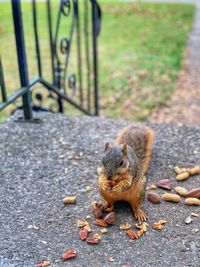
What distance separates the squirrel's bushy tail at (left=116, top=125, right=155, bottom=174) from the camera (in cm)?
242

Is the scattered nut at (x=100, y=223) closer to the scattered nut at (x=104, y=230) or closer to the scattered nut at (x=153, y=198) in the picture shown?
the scattered nut at (x=104, y=230)

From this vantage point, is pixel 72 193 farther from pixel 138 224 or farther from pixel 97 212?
pixel 138 224

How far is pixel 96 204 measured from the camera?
2137mm

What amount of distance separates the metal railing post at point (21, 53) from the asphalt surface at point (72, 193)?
12cm

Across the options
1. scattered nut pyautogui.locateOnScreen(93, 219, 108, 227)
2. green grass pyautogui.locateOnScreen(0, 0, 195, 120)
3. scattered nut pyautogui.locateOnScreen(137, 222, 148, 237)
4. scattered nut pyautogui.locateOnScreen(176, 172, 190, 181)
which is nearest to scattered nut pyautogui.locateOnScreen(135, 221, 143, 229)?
scattered nut pyautogui.locateOnScreen(137, 222, 148, 237)

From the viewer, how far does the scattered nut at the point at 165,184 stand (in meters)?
2.31

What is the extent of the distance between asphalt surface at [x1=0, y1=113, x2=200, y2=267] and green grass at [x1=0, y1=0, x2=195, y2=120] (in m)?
1.79

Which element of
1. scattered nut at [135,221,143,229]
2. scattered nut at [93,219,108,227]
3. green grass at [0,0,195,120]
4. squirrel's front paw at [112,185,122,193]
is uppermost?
squirrel's front paw at [112,185,122,193]

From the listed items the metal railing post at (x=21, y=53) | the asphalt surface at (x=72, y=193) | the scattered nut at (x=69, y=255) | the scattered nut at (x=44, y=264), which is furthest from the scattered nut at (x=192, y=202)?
the metal railing post at (x=21, y=53)

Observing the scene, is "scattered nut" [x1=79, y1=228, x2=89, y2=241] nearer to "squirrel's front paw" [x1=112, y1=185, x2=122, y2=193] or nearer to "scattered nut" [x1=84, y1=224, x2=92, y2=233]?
"scattered nut" [x1=84, y1=224, x2=92, y2=233]

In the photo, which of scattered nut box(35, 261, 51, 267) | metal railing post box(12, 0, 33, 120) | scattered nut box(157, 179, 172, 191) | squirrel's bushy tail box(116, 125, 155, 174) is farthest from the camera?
metal railing post box(12, 0, 33, 120)

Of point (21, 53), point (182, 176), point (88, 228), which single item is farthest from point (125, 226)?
point (21, 53)

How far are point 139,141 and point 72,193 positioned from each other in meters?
0.48

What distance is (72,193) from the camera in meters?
2.29
